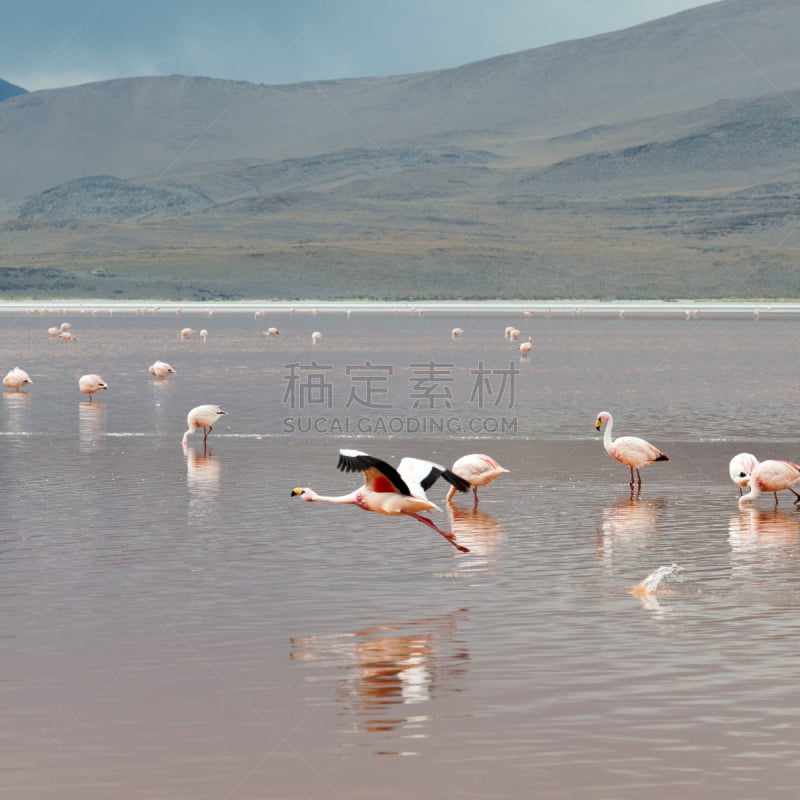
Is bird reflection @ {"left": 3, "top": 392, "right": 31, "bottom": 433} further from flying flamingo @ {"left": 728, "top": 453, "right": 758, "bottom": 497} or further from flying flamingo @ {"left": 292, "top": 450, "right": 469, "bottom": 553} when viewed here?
flying flamingo @ {"left": 292, "top": 450, "right": 469, "bottom": 553}

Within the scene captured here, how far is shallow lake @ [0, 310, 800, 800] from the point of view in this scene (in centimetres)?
773

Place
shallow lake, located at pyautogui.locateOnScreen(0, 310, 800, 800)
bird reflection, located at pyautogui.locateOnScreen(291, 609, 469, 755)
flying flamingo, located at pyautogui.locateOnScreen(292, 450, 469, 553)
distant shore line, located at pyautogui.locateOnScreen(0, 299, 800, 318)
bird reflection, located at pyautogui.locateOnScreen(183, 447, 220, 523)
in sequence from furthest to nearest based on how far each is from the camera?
distant shore line, located at pyautogui.locateOnScreen(0, 299, 800, 318) < bird reflection, located at pyautogui.locateOnScreen(183, 447, 220, 523) < flying flamingo, located at pyautogui.locateOnScreen(292, 450, 469, 553) < bird reflection, located at pyautogui.locateOnScreen(291, 609, 469, 755) < shallow lake, located at pyautogui.locateOnScreen(0, 310, 800, 800)

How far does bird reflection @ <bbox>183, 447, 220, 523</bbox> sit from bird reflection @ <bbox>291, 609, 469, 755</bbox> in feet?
17.8

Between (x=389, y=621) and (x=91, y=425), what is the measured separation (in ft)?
52.1

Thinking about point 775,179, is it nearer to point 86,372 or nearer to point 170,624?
point 86,372

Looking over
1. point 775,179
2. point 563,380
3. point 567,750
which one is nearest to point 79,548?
point 567,750

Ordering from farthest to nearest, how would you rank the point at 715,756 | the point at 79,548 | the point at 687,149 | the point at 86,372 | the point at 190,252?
the point at 687,149 → the point at 190,252 → the point at 86,372 → the point at 79,548 → the point at 715,756

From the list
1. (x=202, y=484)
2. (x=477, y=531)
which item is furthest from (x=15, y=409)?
(x=477, y=531)

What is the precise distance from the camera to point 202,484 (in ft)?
60.5

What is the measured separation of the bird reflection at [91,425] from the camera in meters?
22.9

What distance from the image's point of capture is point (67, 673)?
9.29m

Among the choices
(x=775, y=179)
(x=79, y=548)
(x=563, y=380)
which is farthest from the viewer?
(x=775, y=179)

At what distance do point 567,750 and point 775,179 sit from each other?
185 m

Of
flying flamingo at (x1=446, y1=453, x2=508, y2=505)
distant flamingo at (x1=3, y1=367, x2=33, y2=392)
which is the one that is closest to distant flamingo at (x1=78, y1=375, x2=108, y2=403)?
distant flamingo at (x1=3, y1=367, x2=33, y2=392)
